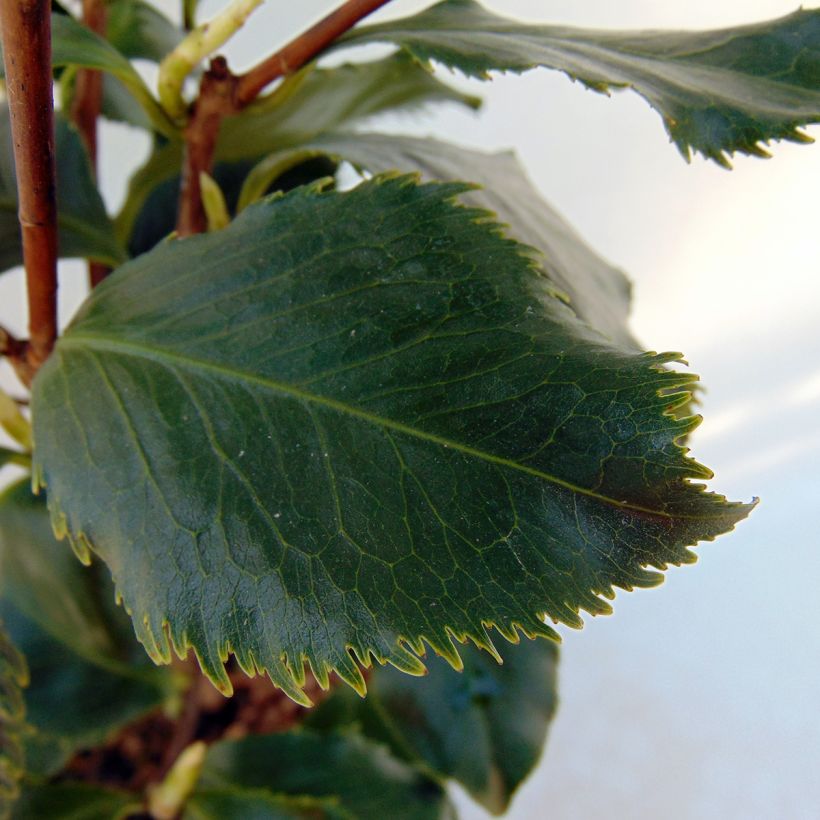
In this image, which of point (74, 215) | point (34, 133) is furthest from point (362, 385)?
point (74, 215)

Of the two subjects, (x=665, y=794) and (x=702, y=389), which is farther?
(x=665, y=794)

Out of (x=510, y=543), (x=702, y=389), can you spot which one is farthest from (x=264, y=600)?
(x=702, y=389)

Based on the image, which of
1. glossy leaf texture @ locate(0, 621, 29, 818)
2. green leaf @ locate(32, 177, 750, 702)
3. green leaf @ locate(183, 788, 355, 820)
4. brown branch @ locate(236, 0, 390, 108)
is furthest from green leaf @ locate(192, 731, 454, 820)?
brown branch @ locate(236, 0, 390, 108)

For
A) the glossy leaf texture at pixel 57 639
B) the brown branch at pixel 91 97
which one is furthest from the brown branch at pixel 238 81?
the glossy leaf texture at pixel 57 639

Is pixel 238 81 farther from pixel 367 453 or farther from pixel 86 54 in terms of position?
pixel 367 453

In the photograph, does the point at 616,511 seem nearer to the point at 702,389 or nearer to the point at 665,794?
the point at 702,389

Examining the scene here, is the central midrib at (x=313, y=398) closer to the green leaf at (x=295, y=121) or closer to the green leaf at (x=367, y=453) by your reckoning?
the green leaf at (x=367, y=453)
